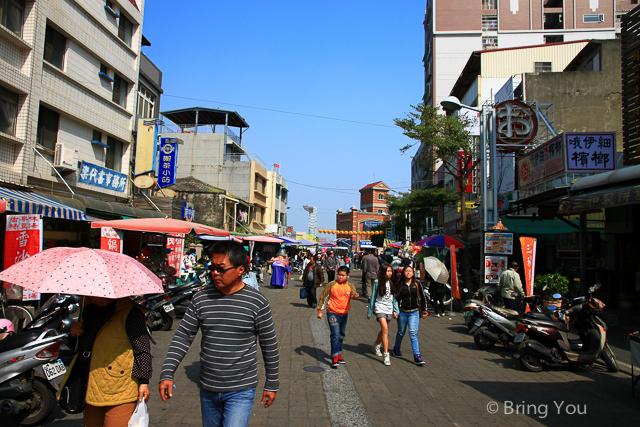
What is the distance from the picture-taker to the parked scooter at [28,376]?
4.20m

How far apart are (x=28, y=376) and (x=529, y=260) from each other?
1093 cm

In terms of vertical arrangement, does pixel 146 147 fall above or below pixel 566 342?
above

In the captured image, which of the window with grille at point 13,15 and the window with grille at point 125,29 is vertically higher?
the window with grille at point 125,29

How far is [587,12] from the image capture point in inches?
1597

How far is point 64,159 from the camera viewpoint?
1386 centimetres

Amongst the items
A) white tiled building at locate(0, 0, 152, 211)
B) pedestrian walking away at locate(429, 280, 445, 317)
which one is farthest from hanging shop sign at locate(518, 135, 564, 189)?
white tiled building at locate(0, 0, 152, 211)

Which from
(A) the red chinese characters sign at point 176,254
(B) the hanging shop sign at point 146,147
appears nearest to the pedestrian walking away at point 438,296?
(A) the red chinese characters sign at point 176,254

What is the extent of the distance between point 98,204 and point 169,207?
5406mm

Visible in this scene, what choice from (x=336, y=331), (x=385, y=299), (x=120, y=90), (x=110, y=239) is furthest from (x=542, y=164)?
(x=120, y=90)

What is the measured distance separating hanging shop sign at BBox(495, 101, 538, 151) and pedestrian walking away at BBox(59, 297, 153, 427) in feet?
49.3

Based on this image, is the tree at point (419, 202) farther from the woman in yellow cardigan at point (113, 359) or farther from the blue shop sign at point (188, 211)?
the woman in yellow cardigan at point (113, 359)

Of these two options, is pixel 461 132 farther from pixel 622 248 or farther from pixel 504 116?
pixel 622 248

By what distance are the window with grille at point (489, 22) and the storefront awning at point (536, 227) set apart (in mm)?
35709

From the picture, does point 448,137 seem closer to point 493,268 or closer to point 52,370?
point 493,268
